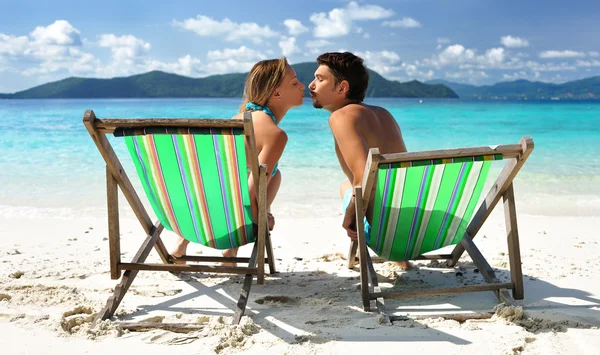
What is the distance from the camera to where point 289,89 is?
3596 millimetres

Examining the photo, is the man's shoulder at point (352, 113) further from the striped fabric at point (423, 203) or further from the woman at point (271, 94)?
the striped fabric at point (423, 203)

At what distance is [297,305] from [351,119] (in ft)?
3.43

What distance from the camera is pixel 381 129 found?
10.7 ft

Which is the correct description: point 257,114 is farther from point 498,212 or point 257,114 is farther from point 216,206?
point 498,212

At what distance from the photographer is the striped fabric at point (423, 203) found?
2.67 metres

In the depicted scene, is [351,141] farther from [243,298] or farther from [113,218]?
[113,218]

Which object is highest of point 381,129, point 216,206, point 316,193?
point 381,129

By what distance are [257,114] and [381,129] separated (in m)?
0.75

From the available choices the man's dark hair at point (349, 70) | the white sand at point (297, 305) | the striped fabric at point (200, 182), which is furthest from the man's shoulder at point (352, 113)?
the white sand at point (297, 305)

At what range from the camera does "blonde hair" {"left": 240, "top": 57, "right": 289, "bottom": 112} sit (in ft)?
11.6

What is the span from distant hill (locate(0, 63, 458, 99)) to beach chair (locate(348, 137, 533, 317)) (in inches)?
3314

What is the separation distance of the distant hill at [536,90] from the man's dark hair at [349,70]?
105 meters

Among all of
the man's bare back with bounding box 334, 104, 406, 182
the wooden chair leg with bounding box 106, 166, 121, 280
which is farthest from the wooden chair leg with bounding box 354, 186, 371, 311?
the wooden chair leg with bounding box 106, 166, 121, 280

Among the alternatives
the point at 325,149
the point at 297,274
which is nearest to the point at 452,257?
the point at 297,274
